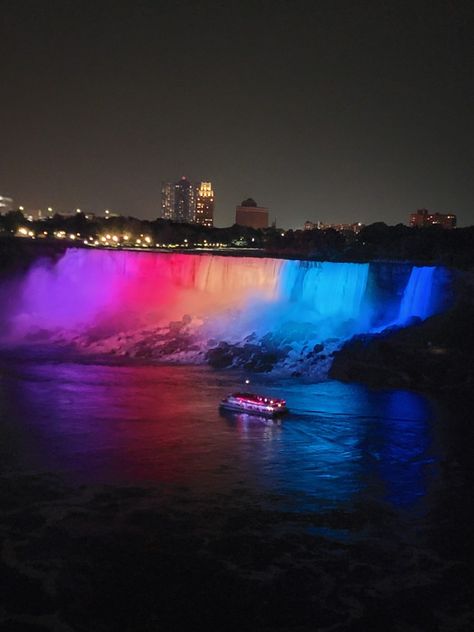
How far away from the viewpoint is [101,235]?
2584 inches

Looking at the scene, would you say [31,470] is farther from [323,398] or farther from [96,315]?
[96,315]

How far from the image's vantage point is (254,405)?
1698 cm

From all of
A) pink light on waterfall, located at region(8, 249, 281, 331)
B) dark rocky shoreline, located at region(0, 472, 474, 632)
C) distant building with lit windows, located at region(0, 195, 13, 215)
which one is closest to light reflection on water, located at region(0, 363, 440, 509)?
dark rocky shoreline, located at region(0, 472, 474, 632)

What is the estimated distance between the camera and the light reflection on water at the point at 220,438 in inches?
500

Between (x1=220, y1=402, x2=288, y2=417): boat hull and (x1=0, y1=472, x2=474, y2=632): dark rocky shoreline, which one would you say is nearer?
(x1=0, y1=472, x2=474, y2=632): dark rocky shoreline

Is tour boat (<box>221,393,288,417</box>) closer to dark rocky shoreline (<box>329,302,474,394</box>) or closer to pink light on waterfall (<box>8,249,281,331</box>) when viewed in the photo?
dark rocky shoreline (<box>329,302,474,394</box>)

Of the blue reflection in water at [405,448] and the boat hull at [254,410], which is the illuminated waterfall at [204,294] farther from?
the boat hull at [254,410]

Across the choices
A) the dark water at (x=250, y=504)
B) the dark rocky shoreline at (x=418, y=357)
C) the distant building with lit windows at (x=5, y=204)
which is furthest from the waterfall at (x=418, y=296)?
the distant building with lit windows at (x=5, y=204)

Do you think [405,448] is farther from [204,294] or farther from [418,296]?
[204,294]

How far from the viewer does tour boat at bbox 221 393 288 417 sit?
16859 mm

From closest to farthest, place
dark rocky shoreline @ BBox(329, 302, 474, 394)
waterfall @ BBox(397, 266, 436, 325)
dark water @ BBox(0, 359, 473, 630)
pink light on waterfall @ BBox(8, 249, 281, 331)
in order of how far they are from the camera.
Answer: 1. dark water @ BBox(0, 359, 473, 630)
2. dark rocky shoreline @ BBox(329, 302, 474, 394)
3. waterfall @ BBox(397, 266, 436, 325)
4. pink light on waterfall @ BBox(8, 249, 281, 331)

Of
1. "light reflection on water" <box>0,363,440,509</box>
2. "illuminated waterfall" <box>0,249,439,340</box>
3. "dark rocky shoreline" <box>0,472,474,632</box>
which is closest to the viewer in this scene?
"dark rocky shoreline" <box>0,472,474,632</box>

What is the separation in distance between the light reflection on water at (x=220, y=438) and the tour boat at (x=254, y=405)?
0.92 feet

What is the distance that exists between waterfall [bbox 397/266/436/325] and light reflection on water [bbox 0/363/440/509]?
629cm
